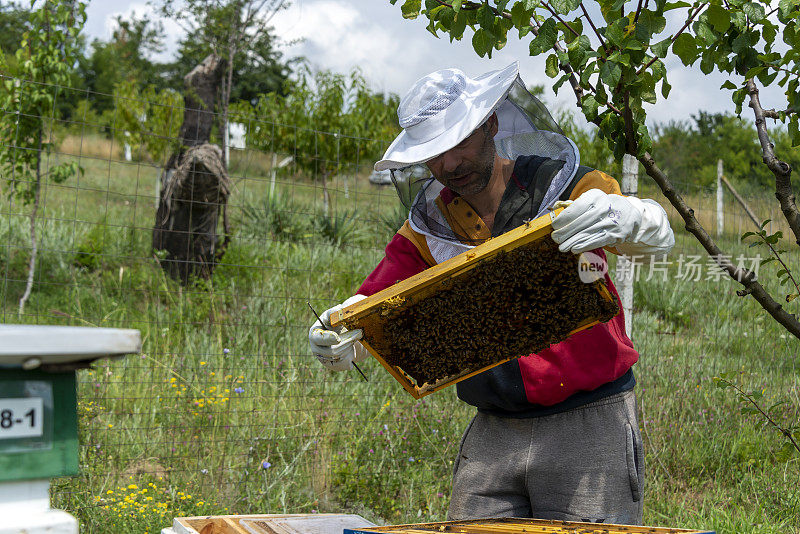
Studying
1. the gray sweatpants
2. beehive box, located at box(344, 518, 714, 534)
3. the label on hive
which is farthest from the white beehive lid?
the gray sweatpants

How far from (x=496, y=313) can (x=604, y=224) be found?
0.50 meters

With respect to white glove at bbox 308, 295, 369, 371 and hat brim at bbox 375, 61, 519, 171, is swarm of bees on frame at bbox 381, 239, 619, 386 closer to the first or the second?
white glove at bbox 308, 295, 369, 371

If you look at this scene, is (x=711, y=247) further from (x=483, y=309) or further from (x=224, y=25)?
(x=224, y=25)

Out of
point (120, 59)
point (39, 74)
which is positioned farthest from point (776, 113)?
point (120, 59)

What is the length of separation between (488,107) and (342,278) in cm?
491

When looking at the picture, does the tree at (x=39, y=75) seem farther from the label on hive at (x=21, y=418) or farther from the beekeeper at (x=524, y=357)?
the label on hive at (x=21, y=418)

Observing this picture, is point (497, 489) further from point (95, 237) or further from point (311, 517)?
point (95, 237)

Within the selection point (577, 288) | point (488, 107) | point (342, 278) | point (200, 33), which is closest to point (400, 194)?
point (488, 107)

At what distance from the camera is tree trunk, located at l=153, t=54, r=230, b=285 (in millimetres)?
7250

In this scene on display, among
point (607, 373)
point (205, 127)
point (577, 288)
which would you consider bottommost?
point (607, 373)

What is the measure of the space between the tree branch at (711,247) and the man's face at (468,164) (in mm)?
503

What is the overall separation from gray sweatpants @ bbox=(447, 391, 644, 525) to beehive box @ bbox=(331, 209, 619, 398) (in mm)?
310

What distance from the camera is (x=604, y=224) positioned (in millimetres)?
2016

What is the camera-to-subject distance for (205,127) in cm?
777
